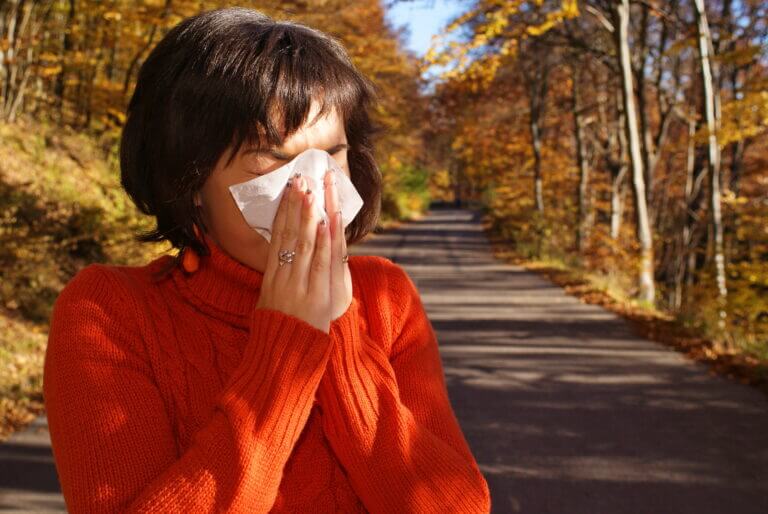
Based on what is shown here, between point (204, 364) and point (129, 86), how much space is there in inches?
515

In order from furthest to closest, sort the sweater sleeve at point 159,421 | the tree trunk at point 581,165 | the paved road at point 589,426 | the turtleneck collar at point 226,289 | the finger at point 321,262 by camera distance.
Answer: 1. the tree trunk at point 581,165
2. the paved road at point 589,426
3. the turtleneck collar at point 226,289
4. the finger at point 321,262
5. the sweater sleeve at point 159,421

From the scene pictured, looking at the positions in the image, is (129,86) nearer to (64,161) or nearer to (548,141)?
(64,161)

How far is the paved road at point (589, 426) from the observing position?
4215 mm

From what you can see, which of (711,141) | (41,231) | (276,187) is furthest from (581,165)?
(276,187)

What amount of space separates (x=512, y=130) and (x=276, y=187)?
83.8 feet

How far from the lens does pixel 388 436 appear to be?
4.43 feet

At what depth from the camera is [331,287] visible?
52.8 inches

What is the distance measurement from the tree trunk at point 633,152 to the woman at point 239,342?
440 inches

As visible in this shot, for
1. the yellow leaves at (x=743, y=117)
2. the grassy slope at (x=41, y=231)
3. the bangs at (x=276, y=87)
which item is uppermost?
the yellow leaves at (x=743, y=117)

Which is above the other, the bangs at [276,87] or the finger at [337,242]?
the bangs at [276,87]

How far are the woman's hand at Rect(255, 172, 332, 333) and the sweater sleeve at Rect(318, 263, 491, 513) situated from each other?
0.13 metres

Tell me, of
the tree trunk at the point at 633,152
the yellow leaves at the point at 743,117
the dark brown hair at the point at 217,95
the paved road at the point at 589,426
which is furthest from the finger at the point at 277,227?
the tree trunk at the point at 633,152

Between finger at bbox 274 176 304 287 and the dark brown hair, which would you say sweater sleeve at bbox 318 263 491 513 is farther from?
the dark brown hair

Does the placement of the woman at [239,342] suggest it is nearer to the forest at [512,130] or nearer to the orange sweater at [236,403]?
the orange sweater at [236,403]
